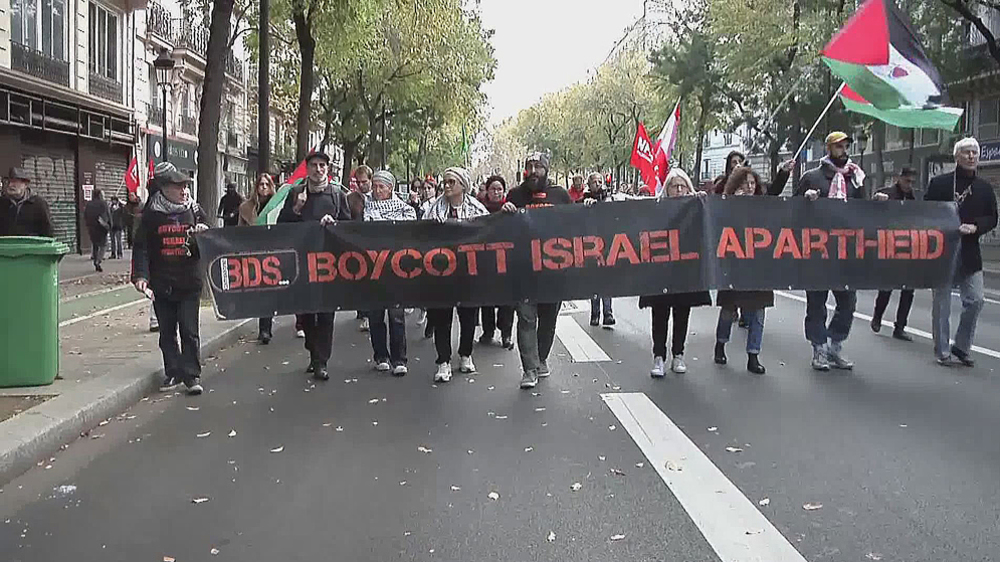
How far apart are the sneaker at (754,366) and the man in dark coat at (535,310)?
184 cm

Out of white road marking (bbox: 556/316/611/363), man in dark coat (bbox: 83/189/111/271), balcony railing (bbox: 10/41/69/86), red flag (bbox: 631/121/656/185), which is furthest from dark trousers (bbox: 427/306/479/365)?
balcony railing (bbox: 10/41/69/86)

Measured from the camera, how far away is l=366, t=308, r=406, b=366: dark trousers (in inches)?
356

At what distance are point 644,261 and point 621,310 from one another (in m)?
6.13

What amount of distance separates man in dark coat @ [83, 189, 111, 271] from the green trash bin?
14614 mm

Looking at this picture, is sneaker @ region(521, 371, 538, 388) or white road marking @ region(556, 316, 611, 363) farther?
white road marking @ region(556, 316, 611, 363)

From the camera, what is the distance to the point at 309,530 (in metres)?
4.81

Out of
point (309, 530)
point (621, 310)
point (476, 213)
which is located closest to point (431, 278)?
point (476, 213)

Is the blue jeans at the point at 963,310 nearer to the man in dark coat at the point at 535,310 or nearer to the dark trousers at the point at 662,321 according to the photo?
the dark trousers at the point at 662,321

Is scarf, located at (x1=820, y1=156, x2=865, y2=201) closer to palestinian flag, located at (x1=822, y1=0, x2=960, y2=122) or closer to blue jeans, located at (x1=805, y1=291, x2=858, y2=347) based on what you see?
palestinian flag, located at (x1=822, y1=0, x2=960, y2=122)

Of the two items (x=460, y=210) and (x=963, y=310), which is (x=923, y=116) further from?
(x=460, y=210)

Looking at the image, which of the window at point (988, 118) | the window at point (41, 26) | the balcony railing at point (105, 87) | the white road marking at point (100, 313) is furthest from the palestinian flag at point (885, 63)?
the window at point (988, 118)

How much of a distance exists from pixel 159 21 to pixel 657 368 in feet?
104

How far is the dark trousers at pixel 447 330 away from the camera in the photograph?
8.66 meters

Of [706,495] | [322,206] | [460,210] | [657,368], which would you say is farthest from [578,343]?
[706,495]
